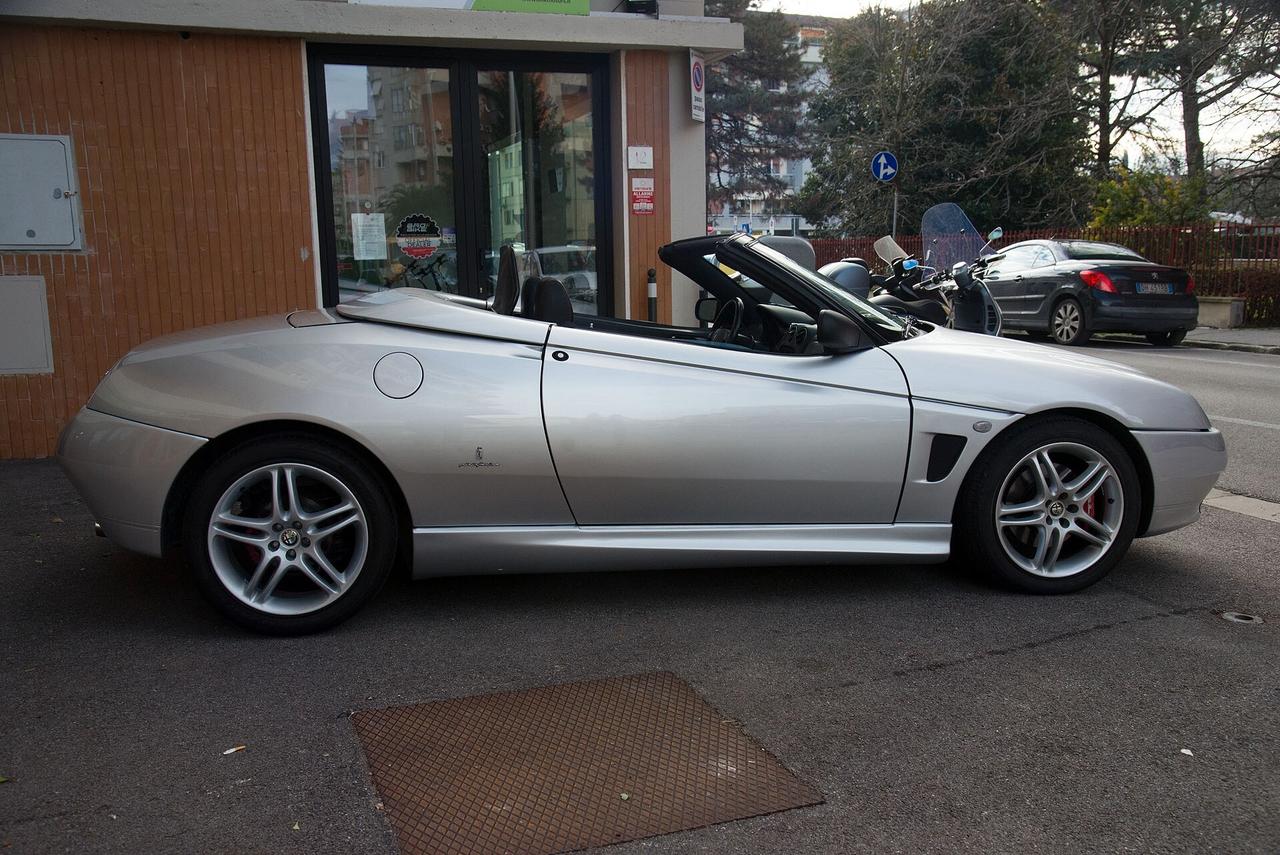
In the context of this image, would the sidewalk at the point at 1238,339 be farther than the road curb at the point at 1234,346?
Yes

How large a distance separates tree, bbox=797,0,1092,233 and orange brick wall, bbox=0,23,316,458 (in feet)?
80.1

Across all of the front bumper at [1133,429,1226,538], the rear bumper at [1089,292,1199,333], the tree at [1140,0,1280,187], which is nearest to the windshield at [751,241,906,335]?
the front bumper at [1133,429,1226,538]

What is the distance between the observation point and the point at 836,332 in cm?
390

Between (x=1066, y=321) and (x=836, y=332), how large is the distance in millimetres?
12296

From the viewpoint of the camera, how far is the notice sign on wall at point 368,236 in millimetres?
8055

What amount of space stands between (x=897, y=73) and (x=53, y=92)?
2725 cm

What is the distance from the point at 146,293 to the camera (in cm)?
732

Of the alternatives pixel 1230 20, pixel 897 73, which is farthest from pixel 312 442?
pixel 897 73

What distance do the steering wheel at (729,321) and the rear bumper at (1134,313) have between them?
1142cm

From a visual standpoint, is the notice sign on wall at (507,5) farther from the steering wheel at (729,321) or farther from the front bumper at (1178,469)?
the front bumper at (1178,469)

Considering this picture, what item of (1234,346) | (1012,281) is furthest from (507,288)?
(1234,346)

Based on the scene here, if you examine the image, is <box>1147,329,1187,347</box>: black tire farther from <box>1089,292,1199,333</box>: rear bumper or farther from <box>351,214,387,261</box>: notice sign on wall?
<box>351,214,387,261</box>: notice sign on wall

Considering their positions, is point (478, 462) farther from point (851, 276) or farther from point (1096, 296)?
point (1096, 296)

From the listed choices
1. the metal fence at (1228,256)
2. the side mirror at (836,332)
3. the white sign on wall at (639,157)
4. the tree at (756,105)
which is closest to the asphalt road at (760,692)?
the side mirror at (836,332)
